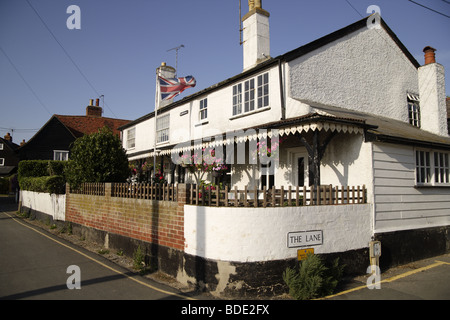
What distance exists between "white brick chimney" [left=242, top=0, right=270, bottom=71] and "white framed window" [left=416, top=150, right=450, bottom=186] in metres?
7.09

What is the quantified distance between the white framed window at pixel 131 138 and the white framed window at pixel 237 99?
1125cm

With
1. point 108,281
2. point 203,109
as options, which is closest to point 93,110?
point 203,109

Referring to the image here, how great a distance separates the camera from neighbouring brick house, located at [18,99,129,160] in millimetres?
30672

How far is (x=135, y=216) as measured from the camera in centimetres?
883

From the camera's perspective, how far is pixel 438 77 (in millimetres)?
13383

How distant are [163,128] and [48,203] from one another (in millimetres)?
7266

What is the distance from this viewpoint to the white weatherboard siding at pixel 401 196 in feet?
27.4

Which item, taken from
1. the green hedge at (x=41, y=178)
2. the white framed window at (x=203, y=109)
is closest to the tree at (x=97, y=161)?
the green hedge at (x=41, y=178)

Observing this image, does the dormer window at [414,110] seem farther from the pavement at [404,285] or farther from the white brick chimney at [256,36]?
the pavement at [404,285]

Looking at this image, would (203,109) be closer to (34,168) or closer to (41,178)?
(41,178)

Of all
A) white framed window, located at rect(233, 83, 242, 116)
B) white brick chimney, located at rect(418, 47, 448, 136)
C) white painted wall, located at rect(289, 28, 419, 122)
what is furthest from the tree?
white brick chimney, located at rect(418, 47, 448, 136)

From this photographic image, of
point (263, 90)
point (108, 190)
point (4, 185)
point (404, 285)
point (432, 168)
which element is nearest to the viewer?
point (404, 285)

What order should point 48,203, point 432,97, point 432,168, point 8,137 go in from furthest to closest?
point 8,137
point 48,203
point 432,97
point 432,168
